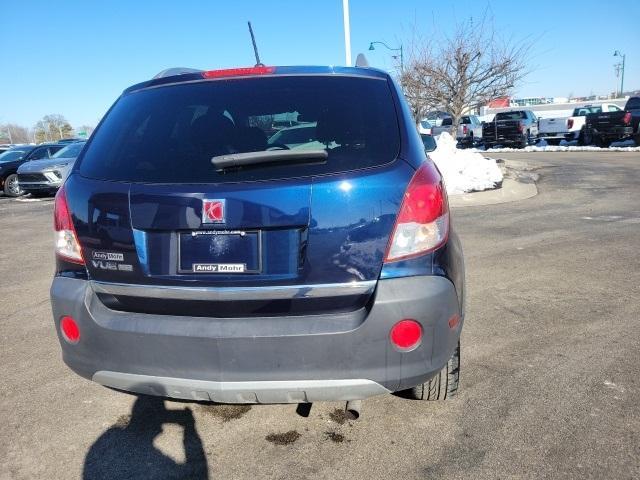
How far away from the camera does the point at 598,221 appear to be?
7812 millimetres

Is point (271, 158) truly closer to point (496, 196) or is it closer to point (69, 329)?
point (69, 329)

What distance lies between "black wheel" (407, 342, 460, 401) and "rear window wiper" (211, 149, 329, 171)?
4.31 feet

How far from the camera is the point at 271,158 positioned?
213cm

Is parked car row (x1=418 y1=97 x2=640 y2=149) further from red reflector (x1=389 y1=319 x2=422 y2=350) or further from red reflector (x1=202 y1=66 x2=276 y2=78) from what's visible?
red reflector (x1=389 y1=319 x2=422 y2=350)

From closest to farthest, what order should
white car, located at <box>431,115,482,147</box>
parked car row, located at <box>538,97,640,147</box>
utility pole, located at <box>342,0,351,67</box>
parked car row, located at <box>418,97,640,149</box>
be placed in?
1. utility pole, located at <box>342,0,351,67</box>
2. parked car row, located at <box>538,97,640,147</box>
3. parked car row, located at <box>418,97,640,149</box>
4. white car, located at <box>431,115,482,147</box>

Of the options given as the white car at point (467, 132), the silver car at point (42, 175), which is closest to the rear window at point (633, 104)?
the white car at point (467, 132)

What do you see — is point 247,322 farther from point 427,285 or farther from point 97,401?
point 97,401

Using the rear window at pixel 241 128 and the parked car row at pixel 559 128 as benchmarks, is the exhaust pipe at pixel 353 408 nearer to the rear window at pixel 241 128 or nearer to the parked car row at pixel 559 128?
the rear window at pixel 241 128

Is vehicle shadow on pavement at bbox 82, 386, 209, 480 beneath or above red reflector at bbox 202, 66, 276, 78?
beneath

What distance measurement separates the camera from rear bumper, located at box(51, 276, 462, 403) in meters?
2.07

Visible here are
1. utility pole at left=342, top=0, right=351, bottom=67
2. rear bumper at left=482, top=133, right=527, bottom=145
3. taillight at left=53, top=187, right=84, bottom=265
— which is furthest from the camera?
rear bumper at left=482, top=133, right=527, bottom=145

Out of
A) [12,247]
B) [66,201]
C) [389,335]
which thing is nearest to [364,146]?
[389,335]

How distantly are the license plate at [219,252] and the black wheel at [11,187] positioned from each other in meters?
18.3

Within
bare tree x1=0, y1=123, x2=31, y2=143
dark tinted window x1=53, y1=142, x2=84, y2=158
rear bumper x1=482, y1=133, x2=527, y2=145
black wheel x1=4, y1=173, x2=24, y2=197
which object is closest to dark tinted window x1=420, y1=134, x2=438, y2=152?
dark tinted window x1=53, y1=142, x2=84, y2=158
